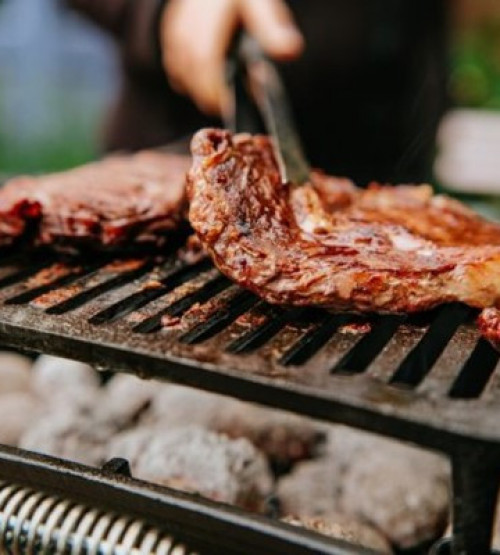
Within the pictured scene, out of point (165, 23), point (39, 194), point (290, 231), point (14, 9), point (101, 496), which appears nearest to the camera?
point (101, 496)

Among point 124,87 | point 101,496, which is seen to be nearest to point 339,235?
point 101,496

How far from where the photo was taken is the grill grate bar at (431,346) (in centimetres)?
151

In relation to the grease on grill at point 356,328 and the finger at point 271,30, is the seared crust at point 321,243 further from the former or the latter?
the finger at point 271,30

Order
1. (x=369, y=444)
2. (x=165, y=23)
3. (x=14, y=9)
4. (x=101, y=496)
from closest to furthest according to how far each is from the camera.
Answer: (x=101, y=496) < (x=369, y=444) < (x=165, y=23) < (x=14, y=9)

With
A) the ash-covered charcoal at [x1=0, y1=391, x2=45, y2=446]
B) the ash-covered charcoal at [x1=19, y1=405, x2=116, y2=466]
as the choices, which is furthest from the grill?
the ash-covered charcoal at [x1=0, y1=391, x2=45, y2=446]

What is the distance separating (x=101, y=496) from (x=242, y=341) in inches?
15.9

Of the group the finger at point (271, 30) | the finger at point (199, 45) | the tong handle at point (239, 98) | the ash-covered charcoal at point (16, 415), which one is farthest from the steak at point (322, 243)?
the finger at point (199, 45)

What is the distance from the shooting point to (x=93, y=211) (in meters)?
2.02

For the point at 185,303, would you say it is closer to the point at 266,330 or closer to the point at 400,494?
the point at 266,330

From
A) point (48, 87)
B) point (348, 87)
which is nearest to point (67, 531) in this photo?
point (348, 87)

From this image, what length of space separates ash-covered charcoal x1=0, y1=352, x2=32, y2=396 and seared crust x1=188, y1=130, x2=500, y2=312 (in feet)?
5.01

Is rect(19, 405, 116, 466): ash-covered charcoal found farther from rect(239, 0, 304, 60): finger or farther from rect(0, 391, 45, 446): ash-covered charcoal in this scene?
rect(239, 0, 304, 60): finger

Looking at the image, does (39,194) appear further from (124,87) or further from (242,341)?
(124,87)

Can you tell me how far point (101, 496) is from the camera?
1486 millimetres
